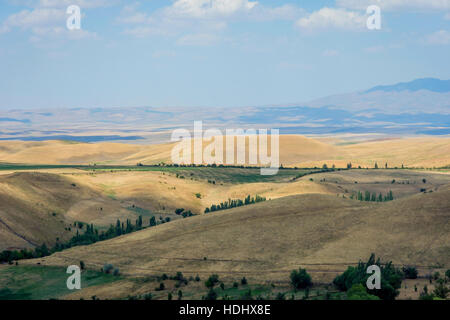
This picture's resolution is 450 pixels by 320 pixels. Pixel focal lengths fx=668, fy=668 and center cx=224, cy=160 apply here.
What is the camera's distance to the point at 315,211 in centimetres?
6412

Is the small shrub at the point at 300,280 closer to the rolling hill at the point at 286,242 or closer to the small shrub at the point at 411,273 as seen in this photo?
the rolling hill at the point at 286,242

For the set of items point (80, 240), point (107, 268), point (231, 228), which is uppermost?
point (231, 228)

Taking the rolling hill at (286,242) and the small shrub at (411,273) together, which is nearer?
the small shrub at (411,273)

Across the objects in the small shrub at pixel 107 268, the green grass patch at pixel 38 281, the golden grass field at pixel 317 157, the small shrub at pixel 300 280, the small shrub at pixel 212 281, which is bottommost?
the green grass patch at pixel 38 281

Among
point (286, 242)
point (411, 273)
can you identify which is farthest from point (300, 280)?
point (286, 242)

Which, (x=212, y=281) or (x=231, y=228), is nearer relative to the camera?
(x=212, y=281)

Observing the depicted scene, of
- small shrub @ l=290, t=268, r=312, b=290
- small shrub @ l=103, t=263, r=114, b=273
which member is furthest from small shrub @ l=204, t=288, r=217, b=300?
small shrub @ l=103, t=263, r=114, b=273

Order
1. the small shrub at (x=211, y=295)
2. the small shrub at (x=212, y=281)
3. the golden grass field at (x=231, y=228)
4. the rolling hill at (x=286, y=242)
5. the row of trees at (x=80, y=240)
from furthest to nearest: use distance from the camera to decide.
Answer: the row of trees at (x=80, y=240)
the golden grass field at (x=231, y=228)
the rolling hill at (x=286, y=242)
the small shrub at (x=212, y=281)
the small shrub at (x=211, y=295)

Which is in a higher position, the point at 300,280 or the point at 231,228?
the point at 231,228

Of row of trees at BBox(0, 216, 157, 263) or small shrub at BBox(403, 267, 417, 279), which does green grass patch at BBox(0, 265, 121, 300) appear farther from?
small shrub at BBox(403, 267, 417, 279)

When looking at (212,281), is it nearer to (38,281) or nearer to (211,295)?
(211,295)

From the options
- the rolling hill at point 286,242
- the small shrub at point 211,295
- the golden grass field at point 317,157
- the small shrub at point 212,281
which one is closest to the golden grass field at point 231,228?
the rolling hill at point 286,242
